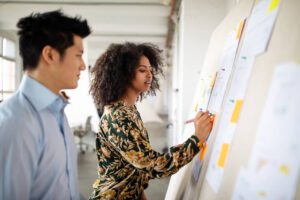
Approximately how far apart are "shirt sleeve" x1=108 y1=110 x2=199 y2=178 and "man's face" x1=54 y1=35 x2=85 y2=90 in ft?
0.90

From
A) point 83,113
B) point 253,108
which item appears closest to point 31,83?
point 253,108

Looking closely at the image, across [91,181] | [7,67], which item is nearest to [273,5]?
[91,181]

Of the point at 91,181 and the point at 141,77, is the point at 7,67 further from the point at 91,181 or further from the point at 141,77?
the point at 141,77

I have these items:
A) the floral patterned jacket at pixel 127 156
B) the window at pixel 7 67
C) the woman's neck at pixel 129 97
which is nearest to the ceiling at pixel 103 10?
the window at pixel 7 67

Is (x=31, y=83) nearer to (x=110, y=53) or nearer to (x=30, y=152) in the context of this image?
(x=30, y=152)

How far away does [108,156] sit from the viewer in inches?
47.9

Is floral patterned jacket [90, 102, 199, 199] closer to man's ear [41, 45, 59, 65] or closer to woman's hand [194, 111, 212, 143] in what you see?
woman's hand [194, 111, 212, 143]

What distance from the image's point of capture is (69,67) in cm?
96

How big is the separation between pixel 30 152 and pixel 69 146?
258mm

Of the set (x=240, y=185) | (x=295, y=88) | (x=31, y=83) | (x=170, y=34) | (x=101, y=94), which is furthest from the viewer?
(x=170, y=34)

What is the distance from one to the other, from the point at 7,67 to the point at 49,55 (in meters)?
5.54

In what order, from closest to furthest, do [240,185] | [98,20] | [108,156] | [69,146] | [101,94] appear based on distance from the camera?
[240,185], [69,146], [108,156], [101,94], [98,20]

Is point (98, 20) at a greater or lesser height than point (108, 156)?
greater

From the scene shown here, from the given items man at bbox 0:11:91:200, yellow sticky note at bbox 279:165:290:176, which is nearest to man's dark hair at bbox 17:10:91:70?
man at bbox 0:11:91:200
